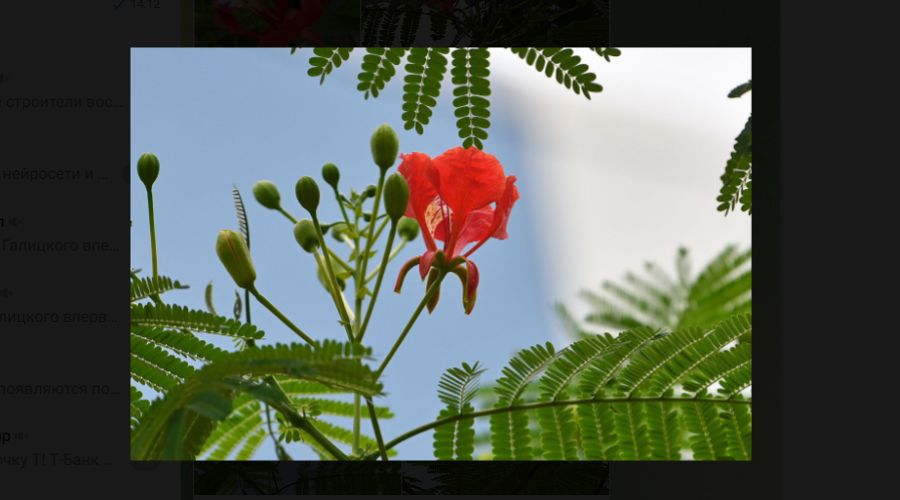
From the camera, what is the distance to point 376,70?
212 centimetres

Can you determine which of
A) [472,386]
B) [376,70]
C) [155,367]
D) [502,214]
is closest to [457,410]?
[472,386]

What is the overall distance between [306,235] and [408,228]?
0.69 feet

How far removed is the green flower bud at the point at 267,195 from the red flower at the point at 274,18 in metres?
0.35

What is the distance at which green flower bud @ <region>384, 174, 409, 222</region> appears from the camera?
1.86 metres

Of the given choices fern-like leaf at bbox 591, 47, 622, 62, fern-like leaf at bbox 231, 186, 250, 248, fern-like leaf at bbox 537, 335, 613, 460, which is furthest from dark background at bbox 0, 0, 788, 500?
fern-like leaf at bbox 231, 186, 250, 248

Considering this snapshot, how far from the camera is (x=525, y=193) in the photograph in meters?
2.07

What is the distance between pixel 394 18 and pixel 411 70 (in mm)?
137

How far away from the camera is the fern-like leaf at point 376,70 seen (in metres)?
2.12

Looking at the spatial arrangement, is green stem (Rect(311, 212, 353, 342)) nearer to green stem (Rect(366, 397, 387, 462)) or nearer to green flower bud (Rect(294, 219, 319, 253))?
green flower bud (Rect(294, 219, 319, 253))

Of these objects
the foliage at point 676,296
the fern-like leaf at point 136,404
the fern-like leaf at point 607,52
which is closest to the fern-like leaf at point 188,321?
the fern-like leaf at point 136,404

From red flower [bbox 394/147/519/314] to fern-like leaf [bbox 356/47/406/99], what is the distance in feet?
0.70
